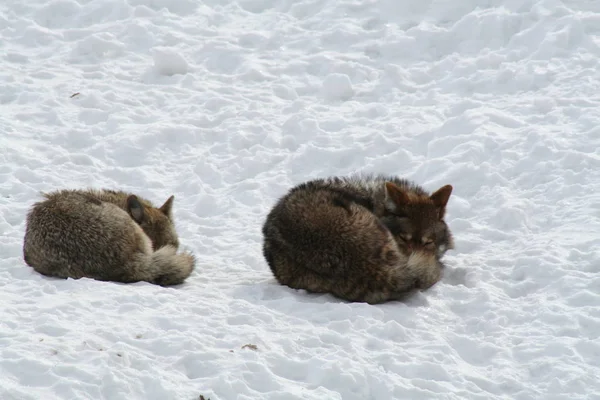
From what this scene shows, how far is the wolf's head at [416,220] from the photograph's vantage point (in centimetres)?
818

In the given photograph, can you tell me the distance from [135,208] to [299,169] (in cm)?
300

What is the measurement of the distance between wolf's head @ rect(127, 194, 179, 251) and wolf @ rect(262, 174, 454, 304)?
126cm

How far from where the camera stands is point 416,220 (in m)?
8.29

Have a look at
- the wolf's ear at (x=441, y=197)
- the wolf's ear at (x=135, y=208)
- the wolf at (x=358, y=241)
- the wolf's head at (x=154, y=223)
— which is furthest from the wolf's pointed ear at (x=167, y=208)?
the wolf's ear at (x=441, y=197)

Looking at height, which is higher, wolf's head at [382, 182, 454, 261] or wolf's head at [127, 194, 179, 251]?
wolf's head at [382, 182, 454, 261]

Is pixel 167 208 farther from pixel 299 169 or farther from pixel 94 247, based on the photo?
pixel 299 169

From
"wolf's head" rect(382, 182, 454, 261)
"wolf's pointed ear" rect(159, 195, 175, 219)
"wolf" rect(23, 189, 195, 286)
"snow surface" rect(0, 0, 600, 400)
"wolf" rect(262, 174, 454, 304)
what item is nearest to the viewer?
"snow surface" rect(0, 0, 600, 400)

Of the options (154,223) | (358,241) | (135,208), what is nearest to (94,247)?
(135,208)

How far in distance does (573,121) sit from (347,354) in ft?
19.9

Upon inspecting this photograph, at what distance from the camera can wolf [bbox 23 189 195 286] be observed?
27.2 feet

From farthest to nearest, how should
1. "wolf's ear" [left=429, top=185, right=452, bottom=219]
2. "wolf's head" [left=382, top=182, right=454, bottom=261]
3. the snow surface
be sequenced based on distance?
"wolf's ear" [left=429, top=185, right=452, bottom=219]
"wolf's head" [left=382, top=182, right=454, bottom=261]
the snow surface

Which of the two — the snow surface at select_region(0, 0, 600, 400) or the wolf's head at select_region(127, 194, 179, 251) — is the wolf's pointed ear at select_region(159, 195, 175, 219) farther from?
the snow surface at select_region(0, 0, 600, 400)

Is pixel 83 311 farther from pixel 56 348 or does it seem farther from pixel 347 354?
pixel 347 354

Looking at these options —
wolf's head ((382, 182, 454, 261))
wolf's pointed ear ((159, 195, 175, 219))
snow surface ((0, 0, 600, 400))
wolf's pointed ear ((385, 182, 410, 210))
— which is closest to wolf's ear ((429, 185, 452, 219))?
wolf's head ((382, 182, 454, 261))
